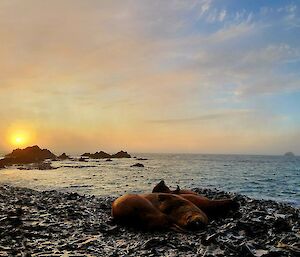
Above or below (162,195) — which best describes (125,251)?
below

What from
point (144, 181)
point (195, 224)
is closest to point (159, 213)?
point (195, 224)

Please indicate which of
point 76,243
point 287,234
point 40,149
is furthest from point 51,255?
point 40,149

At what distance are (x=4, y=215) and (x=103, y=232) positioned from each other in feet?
14.3

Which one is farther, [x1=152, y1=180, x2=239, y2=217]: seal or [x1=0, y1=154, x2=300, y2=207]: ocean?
[x1=0, y1=154, x2=300, y2=207]: ocean

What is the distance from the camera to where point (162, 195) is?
1263cm

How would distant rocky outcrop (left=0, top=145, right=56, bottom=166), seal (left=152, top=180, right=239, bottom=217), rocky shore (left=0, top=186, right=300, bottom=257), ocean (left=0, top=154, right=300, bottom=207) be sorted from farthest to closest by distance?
distant rocky outcrop (left=0, top=145, right=56, bottom=166), ocean (left=0, top=154, right=300, bottom=207), seal (left=152, top=180, right=239, bottom=217), rocky shore (left=0, top=186, right=300, bottom=257)

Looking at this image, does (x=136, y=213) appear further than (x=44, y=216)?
No

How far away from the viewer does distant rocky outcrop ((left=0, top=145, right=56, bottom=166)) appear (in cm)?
9718

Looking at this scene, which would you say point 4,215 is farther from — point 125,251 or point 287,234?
point 287,234

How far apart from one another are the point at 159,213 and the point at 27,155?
366ft

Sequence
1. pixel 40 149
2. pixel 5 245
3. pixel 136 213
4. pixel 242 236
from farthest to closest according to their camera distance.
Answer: pixel 40 149 → pixel 136 213 → pixel 242 236 → pixel 5 245

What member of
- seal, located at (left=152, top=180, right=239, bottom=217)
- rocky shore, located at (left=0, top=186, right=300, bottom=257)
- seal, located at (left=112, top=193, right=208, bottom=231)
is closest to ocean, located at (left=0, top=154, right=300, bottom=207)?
seal, located at (left=152, top=180, right=239, bottom=217)

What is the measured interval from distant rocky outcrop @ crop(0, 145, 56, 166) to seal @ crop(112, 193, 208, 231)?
84.9 meters

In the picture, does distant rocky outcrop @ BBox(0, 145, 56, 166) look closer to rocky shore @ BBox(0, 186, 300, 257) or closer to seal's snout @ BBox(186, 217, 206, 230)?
rocky shore @ BBox(0, 186, 300, 257)
